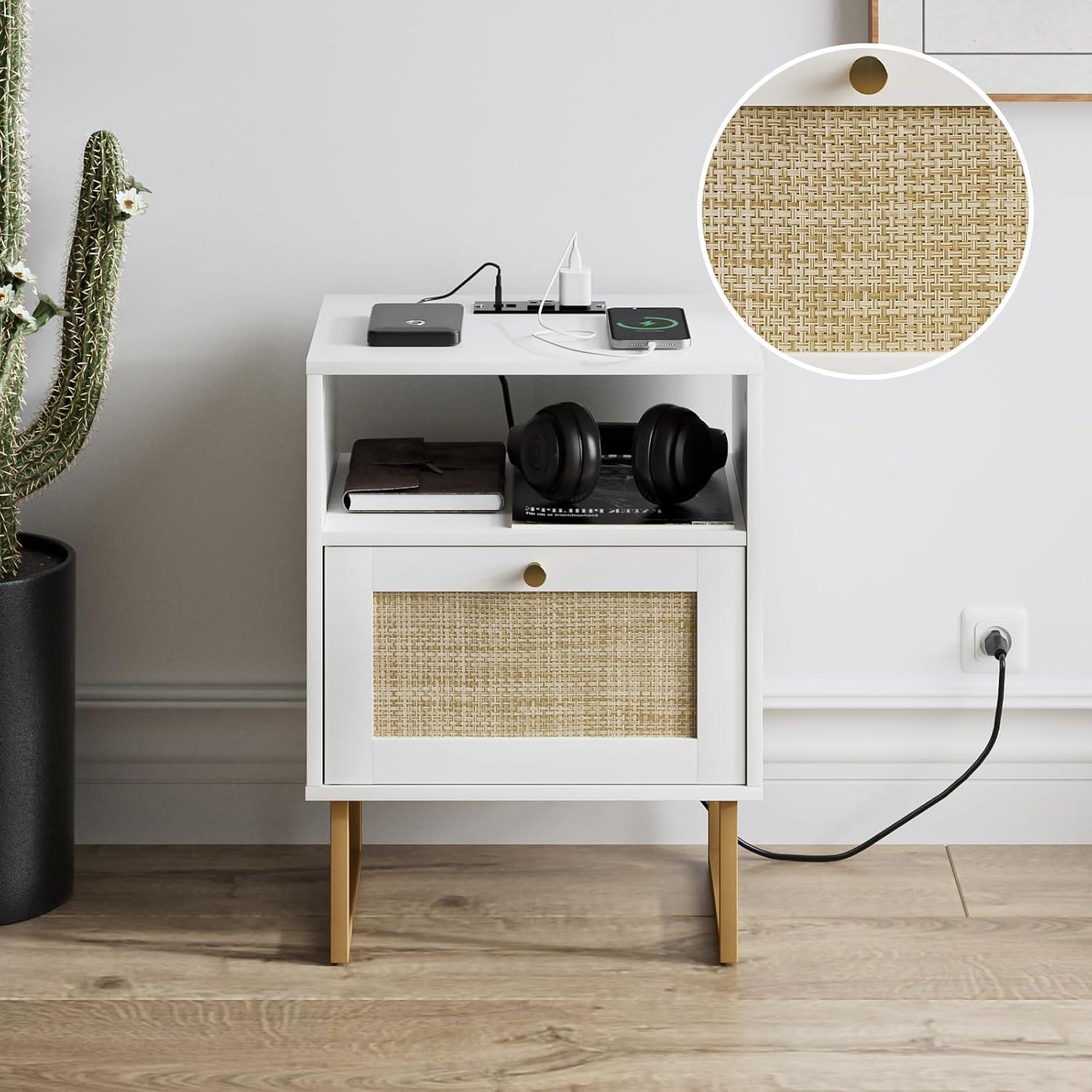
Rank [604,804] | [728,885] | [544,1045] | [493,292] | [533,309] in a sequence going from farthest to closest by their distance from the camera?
[604,804] < [493,292] < [533,309] < [728,885] < [544,1045]

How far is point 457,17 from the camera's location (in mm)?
1699

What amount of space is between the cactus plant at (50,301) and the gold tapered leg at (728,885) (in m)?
0.90

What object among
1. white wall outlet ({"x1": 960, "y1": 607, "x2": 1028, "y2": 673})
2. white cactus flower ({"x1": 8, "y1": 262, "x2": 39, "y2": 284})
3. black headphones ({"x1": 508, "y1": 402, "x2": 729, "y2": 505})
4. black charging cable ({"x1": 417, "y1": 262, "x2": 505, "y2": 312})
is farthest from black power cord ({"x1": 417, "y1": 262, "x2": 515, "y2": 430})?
white wall outlet ({"x1": 960, "y1": 607, "x2": 1028, "y2": 673})

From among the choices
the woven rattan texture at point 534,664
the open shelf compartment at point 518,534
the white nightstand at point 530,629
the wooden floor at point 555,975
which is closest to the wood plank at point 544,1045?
the wooden floor at point 555,975

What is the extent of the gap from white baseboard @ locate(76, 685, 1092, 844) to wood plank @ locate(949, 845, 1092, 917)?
30 mm

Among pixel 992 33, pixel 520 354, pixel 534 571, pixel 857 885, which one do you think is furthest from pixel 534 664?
pixel 992 33

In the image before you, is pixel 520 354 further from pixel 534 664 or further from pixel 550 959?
pixel 550 959

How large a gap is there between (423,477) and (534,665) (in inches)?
10.0

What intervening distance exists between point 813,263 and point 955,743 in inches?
27.4

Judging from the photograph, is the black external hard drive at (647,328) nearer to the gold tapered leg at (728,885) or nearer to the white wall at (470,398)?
the white wall at (470,398)

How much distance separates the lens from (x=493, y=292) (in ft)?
5.78

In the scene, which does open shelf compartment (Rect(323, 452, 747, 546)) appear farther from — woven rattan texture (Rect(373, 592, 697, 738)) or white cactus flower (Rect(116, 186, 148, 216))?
white cactus flower (Rect(116, 186, 148, 216))

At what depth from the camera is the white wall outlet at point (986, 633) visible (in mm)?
1842

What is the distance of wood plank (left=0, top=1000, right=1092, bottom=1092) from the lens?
4.51 ft
